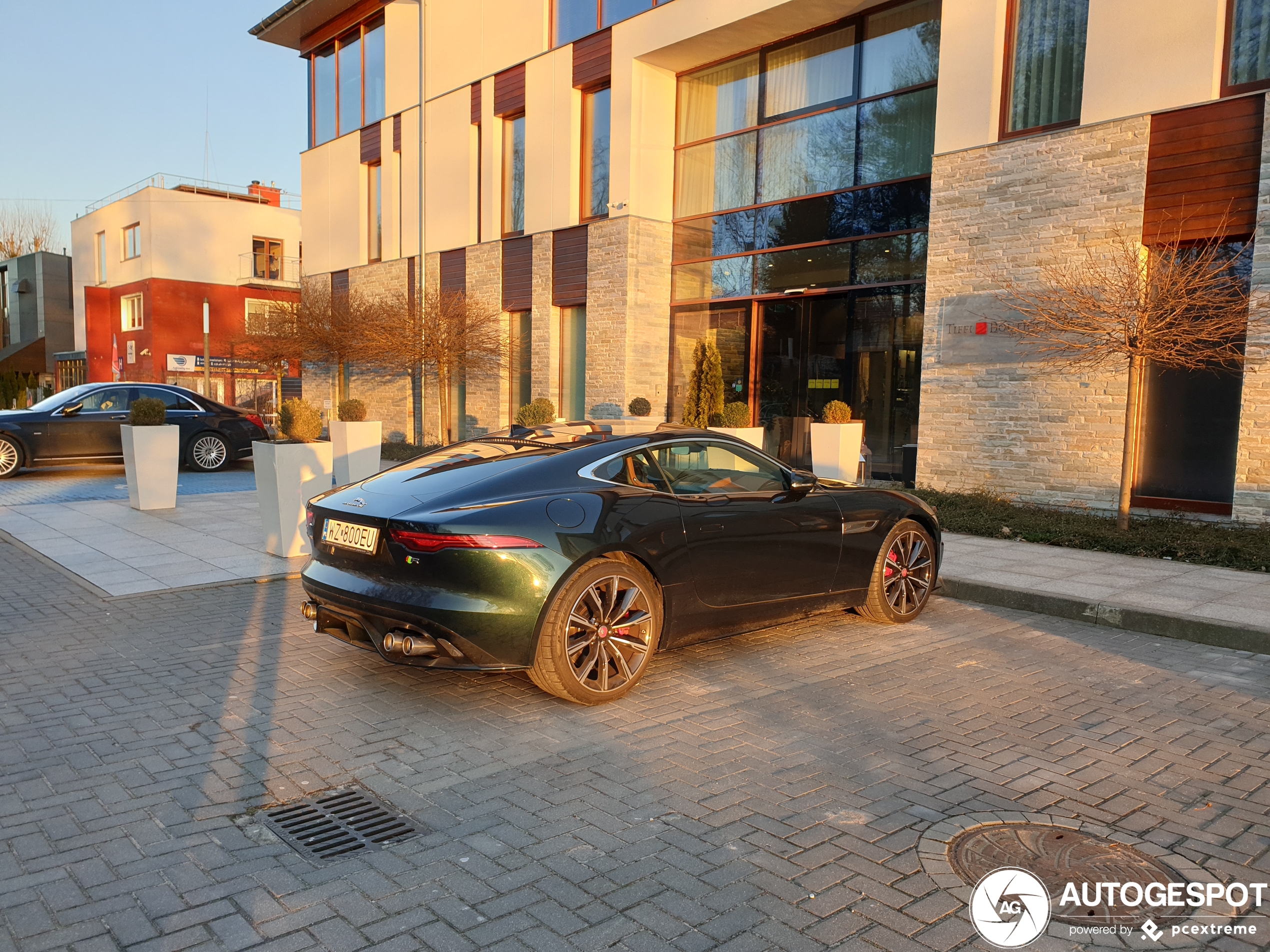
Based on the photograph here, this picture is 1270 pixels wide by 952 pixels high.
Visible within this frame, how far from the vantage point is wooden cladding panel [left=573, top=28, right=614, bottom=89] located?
18547 mm

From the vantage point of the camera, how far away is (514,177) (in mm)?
21375

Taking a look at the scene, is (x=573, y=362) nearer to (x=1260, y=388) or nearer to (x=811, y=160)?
(x=811, y=160)

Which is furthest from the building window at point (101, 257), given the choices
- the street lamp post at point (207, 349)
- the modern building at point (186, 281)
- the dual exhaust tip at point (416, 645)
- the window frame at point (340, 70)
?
the dual exhaust tip at point (416, 645)

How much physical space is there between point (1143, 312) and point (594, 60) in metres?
13.1

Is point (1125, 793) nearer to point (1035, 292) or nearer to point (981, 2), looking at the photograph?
point (1035, 292)

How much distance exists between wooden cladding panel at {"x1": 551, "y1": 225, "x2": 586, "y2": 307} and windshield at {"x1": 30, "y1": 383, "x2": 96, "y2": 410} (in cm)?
913

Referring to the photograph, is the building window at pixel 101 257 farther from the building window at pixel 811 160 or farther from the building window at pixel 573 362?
the building window at pixel 811 160

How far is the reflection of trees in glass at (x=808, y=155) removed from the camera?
1537cm

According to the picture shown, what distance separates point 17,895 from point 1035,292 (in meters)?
12.3

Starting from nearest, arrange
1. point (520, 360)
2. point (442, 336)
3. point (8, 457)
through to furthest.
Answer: point (8, 457) < point (442, 336) < point (520, 360)

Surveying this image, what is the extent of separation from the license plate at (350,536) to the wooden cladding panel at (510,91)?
1788 cm

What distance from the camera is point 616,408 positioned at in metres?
18.3

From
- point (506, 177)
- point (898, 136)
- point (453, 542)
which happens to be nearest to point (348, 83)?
point (506, 177)

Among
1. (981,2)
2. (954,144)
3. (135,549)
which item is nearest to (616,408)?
(954,144)
